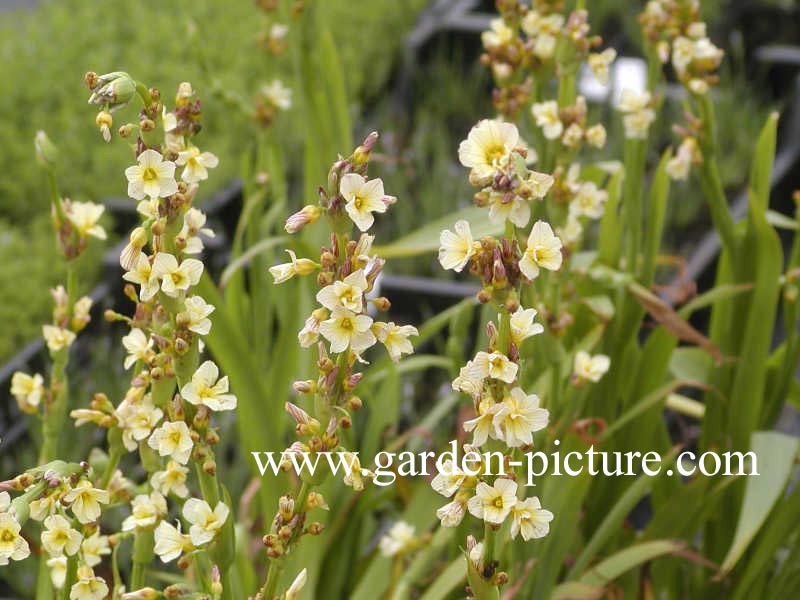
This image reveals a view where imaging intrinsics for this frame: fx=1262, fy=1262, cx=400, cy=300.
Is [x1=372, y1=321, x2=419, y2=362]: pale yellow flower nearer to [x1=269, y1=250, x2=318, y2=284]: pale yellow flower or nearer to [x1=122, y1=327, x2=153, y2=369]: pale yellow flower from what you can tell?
[x1=269, y1=250, x2=318, y2=284]: pale yellow flower

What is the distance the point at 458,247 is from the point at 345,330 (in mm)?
93

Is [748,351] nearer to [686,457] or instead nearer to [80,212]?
[686,457]

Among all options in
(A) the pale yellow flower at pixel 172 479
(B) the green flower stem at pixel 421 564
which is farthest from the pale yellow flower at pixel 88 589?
(B) the green flower stem at pixel 421 564

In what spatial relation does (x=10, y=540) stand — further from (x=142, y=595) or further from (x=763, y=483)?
(x=763, y=483)

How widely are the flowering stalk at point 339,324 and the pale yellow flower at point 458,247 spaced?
0.04 meters

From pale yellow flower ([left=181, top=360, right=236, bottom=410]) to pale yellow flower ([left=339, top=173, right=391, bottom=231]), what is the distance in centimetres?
15

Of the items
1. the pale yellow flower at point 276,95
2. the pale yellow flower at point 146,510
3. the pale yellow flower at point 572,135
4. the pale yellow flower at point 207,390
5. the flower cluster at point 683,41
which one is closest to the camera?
the pale yellow flower at point 207,390

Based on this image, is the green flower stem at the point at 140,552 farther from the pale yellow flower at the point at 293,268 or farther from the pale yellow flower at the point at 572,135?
the pale yellow flower at the point at 572,135

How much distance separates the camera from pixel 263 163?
1.80 meters

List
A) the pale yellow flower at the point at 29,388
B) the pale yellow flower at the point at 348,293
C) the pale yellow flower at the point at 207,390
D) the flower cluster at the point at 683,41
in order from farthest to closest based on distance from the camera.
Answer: the flower cluster at the point at 683,41 → the pale yellow flower at the point at 29,388 → the pale yellow flower at the point at 207,390 → the pale yellow flower at the point at 348,293

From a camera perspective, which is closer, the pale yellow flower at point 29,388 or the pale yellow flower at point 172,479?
the pale yellow flower at point 172,479

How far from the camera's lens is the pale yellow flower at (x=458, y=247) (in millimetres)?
806

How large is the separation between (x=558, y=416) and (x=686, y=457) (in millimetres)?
633

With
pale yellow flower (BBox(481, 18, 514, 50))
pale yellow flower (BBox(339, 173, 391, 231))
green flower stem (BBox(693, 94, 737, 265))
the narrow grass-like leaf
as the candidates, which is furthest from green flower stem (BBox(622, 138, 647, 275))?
pale yellow flower (BBox(339, 173, 391, 231))
